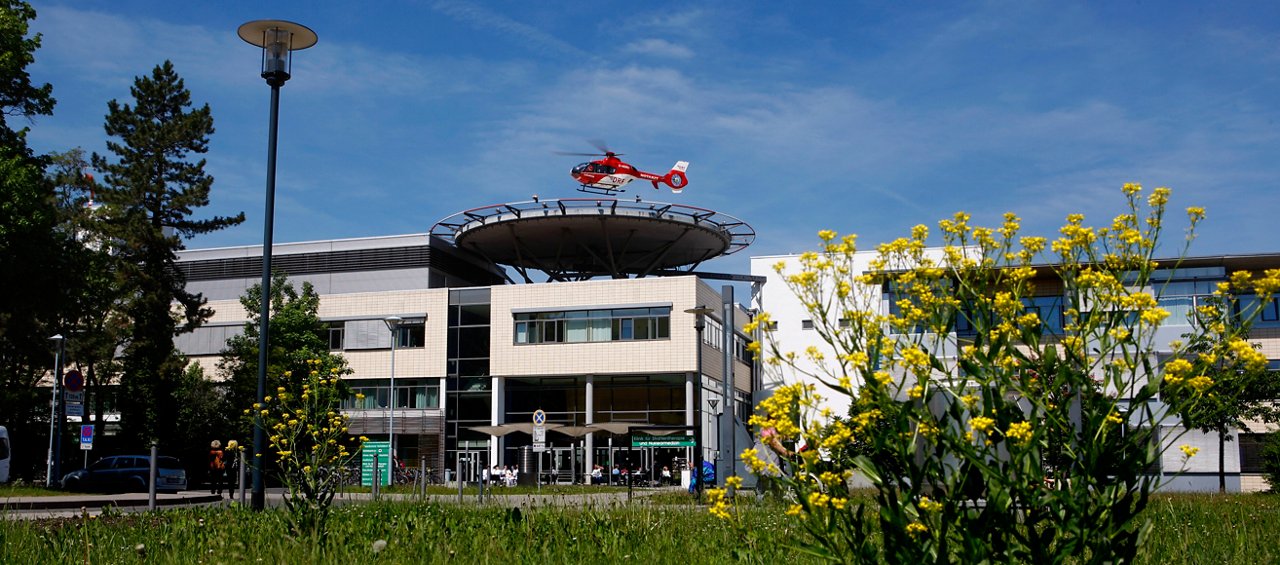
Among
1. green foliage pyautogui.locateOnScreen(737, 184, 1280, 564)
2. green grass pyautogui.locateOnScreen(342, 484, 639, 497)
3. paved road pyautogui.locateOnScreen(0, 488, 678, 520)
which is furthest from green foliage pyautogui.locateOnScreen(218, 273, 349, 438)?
green foliage pyautogui.locateOnScreen(737, 184, 1280, 564)

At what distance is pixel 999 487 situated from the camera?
14.9ft

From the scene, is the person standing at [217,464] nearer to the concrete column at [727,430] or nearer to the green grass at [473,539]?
the concrete column at [727,430]

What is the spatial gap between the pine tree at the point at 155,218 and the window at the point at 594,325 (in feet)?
52.0

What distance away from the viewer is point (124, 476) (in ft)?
122


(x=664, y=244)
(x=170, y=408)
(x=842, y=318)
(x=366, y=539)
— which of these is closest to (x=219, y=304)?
(x=170, y=408)

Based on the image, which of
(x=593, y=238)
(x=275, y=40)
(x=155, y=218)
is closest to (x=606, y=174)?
(x=593, y=238)

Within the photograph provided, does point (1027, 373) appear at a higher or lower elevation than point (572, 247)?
lower

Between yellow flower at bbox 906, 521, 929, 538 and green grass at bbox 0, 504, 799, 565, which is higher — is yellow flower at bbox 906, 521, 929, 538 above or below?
above

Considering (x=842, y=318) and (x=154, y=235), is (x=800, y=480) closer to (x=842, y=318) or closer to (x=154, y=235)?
(x=842, y=318)

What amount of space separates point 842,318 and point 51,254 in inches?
1241

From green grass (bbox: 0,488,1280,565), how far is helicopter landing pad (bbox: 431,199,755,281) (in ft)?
159

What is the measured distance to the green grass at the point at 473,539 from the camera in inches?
297

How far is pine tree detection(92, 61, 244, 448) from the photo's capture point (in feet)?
161

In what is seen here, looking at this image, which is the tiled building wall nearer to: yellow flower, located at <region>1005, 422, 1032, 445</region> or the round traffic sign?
the round traffic sign
